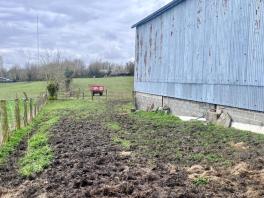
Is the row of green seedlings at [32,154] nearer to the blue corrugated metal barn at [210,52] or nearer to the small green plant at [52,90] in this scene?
the blue corrugated metal barn at [210,52]

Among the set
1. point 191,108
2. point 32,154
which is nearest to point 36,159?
point 32,154

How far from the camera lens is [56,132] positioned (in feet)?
36.1

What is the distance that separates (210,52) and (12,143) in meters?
6.58

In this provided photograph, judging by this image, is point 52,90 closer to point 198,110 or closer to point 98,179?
point 198,110

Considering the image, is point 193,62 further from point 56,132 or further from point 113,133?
point 56,132

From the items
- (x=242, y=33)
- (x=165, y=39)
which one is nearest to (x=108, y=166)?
(x=242, y=33)

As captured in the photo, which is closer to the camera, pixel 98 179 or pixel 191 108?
pixel 98 179

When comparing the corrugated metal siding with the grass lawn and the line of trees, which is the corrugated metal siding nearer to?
the grass lawn

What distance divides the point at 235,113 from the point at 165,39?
6.63 meters

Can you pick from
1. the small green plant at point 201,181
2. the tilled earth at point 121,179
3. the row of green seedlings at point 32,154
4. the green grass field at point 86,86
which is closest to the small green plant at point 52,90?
the green grass field at point 86,86

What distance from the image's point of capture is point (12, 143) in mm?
9484

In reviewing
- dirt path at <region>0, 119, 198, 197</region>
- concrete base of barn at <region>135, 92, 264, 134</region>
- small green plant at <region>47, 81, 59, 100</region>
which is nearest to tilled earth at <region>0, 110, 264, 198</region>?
dirt path at <region>0, 119, 198, 197</region>

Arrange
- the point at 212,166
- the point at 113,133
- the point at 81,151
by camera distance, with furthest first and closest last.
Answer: the point at 113,133
the point at 81,151
the point at 212,166

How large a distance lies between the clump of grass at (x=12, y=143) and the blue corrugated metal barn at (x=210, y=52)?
5990mm
